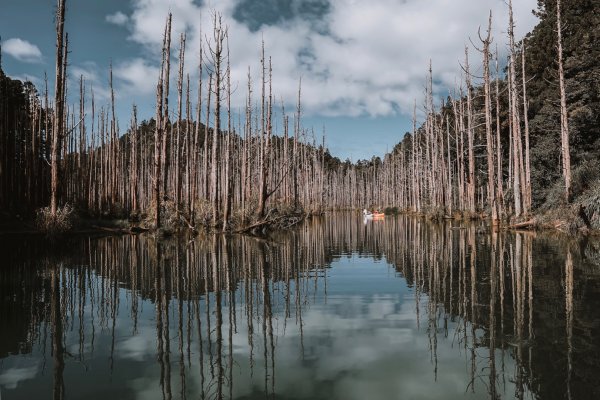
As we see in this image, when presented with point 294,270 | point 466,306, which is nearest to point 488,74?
point 294,270

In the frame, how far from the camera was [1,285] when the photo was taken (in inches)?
295

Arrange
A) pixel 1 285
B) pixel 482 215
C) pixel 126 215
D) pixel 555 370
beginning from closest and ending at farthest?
pixel 555 370 → pixel 1 285 → pixel 126 215 → pixel 482 215

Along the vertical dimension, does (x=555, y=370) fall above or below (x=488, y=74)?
below

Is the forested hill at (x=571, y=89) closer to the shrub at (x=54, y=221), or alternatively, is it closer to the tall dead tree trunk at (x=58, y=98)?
the tall dead tree trunk at (x=58, y=98)

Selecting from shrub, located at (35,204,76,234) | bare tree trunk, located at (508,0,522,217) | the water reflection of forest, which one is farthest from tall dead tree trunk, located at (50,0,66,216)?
bare tree trunk, located at (508,0,522,217)

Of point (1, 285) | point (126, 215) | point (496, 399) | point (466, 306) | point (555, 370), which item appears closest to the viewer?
point (496, 399)

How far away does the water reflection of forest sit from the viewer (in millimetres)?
3689

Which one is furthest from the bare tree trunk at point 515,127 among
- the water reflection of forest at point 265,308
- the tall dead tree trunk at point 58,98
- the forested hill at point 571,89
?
the tall dead tree trunk at point 58,98

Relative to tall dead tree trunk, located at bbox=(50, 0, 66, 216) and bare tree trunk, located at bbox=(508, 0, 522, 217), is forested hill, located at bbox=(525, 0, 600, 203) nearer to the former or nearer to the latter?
A: bare tree trunk, located at bbox=(508, 0, 522, 217)

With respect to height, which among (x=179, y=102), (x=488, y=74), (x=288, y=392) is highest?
(x=488, y=74)

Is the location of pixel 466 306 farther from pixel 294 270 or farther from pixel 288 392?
pixel 294 270

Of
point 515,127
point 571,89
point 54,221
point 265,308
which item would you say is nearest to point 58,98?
point 54,221

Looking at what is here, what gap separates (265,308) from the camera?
6.02 metres

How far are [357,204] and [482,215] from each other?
60672mm
